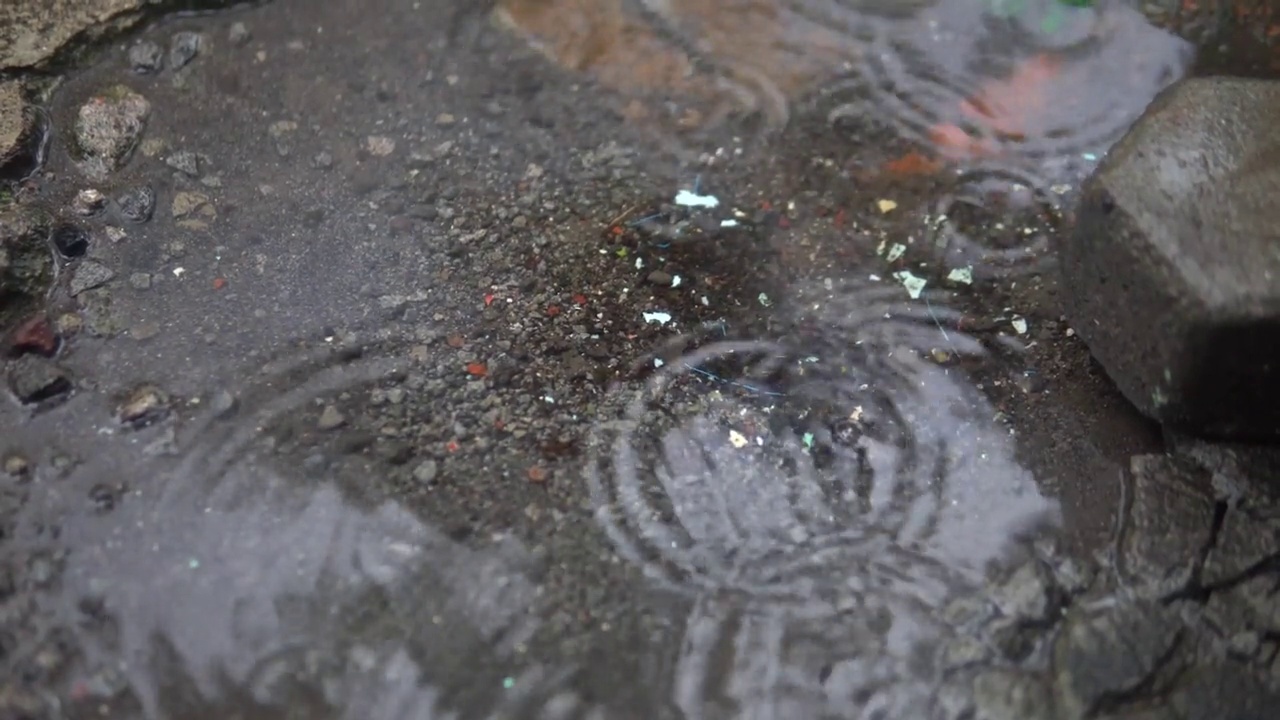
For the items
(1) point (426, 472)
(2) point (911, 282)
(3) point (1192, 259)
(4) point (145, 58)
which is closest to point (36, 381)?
(1) point (426, 472)

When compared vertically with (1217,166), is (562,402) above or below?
below

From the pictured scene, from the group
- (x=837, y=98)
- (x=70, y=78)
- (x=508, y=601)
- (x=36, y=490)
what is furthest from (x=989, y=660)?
(x=70, y=78)

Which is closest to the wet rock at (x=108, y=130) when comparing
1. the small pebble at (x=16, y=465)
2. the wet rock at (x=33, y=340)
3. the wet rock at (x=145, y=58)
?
the wet rock at (x=145, y=58)

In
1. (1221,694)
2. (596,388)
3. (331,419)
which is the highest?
(331,419)

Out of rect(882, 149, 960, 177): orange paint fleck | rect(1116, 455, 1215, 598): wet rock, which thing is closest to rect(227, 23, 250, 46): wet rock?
rect(882, 149, 960, 177): orange paint fleck

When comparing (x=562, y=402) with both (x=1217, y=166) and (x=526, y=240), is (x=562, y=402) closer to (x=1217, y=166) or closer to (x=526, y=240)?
(x=526, y=240)

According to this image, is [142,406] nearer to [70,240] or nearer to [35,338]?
[35,338]

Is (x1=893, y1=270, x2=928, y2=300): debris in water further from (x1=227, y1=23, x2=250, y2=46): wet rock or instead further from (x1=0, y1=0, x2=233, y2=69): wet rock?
(x1=0, y1=0, x2=233, y2=69): wet rock
